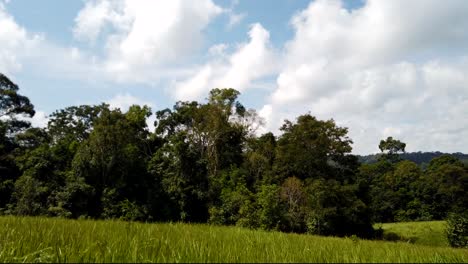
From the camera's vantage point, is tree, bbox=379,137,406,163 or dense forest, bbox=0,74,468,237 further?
tree, bbox=379,137,406,163

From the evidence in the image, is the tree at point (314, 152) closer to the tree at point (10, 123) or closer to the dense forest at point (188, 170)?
the dense forest at point (188, 170)

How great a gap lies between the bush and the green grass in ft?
16.2

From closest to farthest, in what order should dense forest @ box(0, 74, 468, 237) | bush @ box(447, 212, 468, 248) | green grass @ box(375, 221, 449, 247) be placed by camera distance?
bush @ box(447, 212, 468, 248) < dense forest @ box(0, 74, 468, 237) < green grass @ box(375, 221, 449, 247)

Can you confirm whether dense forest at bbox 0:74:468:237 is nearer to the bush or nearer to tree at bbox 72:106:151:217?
tree at bbox 72:106:151:217

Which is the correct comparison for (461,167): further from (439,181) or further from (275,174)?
(275,174)

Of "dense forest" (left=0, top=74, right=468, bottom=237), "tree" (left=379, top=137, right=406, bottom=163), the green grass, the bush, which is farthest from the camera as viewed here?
"tree" (left=379, top=137, right=406, bottom=163)

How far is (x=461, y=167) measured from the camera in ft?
170

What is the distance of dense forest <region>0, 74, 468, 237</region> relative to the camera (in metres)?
29.9

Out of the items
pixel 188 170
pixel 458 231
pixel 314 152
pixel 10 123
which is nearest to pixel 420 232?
pixel 458 231

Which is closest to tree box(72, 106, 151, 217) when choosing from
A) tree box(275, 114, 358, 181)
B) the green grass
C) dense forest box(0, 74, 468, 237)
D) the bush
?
dense forest box(0, 74, 468, 237)

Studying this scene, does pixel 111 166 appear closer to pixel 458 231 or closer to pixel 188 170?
pixel 188 170

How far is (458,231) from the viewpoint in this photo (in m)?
26.9

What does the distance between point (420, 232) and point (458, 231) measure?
8.27 meters

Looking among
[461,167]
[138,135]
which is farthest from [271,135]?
[461,167]
